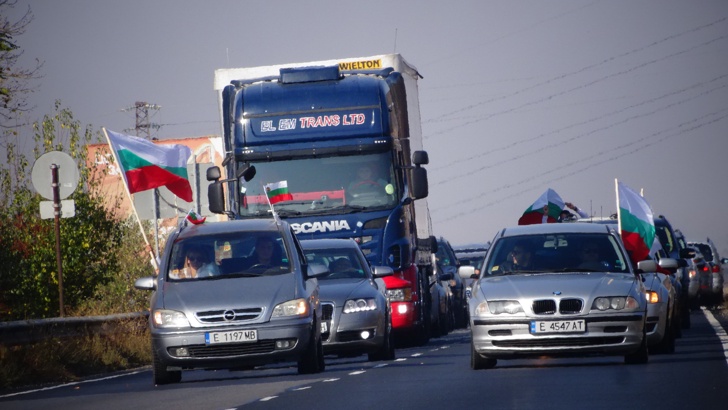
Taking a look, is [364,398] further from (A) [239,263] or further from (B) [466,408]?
(A) [239,263]

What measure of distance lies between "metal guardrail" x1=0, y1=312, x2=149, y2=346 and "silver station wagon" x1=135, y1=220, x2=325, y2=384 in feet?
8.91

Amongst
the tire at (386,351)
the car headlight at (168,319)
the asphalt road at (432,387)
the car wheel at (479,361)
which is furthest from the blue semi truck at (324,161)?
the car headlight at (168,319)

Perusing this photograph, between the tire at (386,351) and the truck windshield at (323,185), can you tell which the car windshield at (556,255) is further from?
the truck windshield at (323,185)

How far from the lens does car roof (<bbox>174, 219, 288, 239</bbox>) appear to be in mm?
18531

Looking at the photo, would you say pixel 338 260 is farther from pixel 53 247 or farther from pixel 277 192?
pixel 53 247

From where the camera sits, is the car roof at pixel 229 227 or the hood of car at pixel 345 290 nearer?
the car roof at pixel 229 227

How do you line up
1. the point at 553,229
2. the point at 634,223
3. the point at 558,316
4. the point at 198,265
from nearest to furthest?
the point at 558,316
the point at 198,265
the point at 553,229
the point at 634,223

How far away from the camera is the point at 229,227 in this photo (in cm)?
→ 1870

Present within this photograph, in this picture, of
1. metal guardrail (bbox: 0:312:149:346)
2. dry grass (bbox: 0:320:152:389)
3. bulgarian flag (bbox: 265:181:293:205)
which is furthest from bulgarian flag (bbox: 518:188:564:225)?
metal guardrail (bbox: 0:312:149:346)

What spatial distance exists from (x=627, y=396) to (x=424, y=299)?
14577mm

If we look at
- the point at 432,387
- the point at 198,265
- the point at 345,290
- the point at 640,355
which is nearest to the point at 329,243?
the point at 345,290

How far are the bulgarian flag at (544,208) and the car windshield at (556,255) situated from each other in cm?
1252

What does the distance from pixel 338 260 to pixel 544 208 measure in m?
9.57

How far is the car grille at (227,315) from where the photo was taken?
17.1 m
